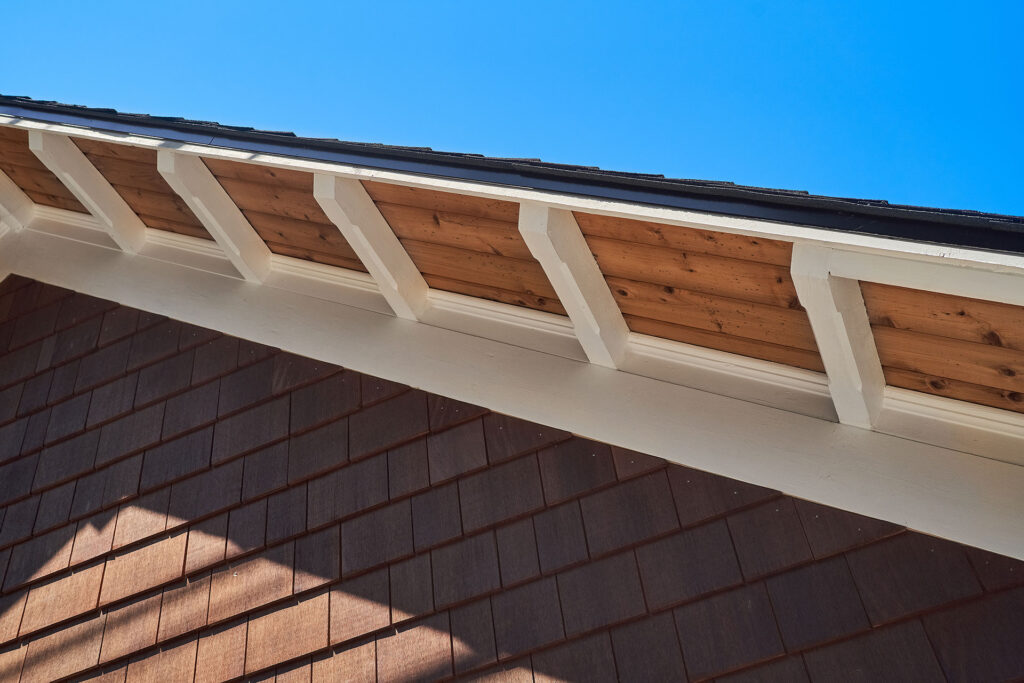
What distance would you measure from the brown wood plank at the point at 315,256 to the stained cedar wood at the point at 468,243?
0.38 m

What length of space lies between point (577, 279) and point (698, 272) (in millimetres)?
383

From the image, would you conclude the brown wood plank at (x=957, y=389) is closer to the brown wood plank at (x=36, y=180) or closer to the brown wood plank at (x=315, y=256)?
the brown wood plank at (x=315, y=256)

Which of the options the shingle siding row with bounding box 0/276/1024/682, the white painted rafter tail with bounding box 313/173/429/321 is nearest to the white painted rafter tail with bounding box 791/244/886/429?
the shingle siding row with bounding box 0/276/1024/682

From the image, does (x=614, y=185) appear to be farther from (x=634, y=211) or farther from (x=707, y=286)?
(x=707, y=286)

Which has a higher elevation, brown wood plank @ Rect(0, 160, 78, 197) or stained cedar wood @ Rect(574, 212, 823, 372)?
brown wood plank @ Rect(0, 160, 78, 197)

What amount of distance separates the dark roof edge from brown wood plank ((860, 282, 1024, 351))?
0.99 ft

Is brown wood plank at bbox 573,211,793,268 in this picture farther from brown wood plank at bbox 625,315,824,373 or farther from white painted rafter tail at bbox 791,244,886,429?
brown wood plank at bbox 625,315,824,373

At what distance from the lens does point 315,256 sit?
3.61m

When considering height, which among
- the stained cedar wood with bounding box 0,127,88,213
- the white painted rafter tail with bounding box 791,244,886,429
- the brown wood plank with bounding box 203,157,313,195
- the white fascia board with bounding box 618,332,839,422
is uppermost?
the stained cedar wood with bounding box 0,127,88,213

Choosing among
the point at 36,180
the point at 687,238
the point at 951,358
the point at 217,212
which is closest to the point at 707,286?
the point at 687,238

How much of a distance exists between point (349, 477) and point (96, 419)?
4.81 ft

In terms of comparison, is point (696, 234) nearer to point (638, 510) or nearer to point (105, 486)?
point (638, 510)

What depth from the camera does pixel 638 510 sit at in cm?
264

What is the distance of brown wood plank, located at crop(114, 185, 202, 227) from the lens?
3.74 metres
